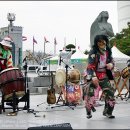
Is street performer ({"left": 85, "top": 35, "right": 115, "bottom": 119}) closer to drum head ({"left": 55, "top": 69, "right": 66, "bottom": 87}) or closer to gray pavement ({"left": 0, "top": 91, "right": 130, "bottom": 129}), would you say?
gray pavement ({"left": 0, "top": 91, "right": 130, "bottom": 129})

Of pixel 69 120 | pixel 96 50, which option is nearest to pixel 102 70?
pixel 96 50

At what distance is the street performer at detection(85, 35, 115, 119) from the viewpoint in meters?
7.71

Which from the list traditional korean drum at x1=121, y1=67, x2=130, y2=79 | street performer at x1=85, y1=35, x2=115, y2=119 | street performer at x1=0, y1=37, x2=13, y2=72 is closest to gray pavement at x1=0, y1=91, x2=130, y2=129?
street performer at x1=85, y1=35, x2=115, y2=119

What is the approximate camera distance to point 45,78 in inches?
696

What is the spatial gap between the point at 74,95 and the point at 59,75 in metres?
0.66

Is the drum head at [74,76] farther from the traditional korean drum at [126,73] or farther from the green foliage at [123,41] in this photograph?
the green foliage at [123,41]

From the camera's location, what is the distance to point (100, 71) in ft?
25.6

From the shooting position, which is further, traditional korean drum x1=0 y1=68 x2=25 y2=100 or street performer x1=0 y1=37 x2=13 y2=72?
street performer x1=0 y1=37 x2=13 y2=72

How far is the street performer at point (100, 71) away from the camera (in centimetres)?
771

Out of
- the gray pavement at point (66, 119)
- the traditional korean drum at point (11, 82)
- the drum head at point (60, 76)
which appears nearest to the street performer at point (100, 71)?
the gray pavement at point (66, 119)

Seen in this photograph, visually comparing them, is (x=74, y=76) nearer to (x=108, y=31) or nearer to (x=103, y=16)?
(x=108, y=31)

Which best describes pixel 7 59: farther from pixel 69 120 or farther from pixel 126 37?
pixel 126 37

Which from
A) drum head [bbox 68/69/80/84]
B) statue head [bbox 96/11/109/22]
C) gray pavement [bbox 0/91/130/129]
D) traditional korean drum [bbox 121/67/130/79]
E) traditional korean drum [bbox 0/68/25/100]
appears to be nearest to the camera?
gray pavement [bbox 0/91/130/129]

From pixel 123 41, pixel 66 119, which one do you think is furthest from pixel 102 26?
pixel 123 41
